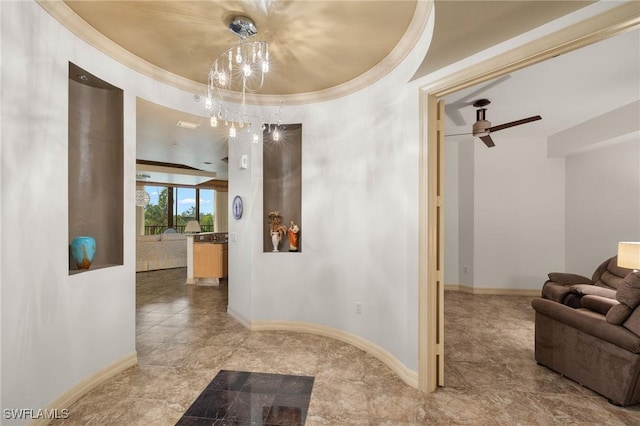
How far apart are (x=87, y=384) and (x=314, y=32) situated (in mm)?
3362

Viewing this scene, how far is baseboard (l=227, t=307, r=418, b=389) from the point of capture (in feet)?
8.37

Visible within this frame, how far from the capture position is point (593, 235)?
16.4ft

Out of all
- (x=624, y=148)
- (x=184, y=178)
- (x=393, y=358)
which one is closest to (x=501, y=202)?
(x=624, y=148)

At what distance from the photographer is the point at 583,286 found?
3.50 metres

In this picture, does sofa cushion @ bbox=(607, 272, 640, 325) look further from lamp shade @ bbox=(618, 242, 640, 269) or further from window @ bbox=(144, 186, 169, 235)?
window @ bbox=(144, 186, 169, 235)

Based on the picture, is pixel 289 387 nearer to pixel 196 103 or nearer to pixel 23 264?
pixel 23 264

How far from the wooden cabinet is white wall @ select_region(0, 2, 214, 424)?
3836 mm

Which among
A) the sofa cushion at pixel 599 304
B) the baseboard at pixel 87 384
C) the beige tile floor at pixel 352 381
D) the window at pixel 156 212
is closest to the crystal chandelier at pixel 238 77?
the beige tile floor at pixel 352 381

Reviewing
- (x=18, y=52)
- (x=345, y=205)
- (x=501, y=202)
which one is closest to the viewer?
(x=18, y=52)

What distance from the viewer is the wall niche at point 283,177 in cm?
386

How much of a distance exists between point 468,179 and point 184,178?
761cm

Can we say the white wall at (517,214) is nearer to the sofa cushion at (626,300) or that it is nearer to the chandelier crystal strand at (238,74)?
the sofa cushion at (626,300)

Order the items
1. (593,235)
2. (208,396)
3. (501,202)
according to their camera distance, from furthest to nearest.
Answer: (501,202) → (593,235) → (208,396)

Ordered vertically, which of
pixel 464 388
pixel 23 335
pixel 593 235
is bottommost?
pixel 464 388
